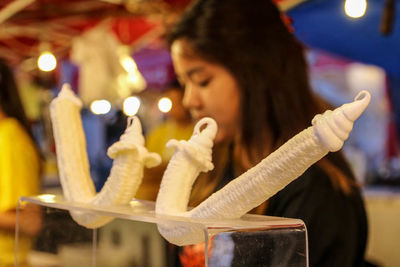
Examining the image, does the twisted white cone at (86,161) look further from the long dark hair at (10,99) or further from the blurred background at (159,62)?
the long dark hair at (10,99)

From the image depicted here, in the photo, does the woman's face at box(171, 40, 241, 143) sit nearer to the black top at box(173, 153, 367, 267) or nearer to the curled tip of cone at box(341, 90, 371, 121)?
the black top at box(173, 153, 367, 267)

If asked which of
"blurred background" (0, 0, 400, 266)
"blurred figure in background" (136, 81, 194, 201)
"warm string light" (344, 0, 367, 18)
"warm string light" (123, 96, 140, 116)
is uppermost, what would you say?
"blurred background" (0, 0, 400, 266)

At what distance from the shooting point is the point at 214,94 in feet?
4.08

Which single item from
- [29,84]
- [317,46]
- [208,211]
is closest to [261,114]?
[208,211]

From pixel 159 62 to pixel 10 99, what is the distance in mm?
3520

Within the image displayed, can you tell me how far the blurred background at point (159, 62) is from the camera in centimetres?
312

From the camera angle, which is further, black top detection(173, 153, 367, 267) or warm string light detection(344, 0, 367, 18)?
warm string light detection(344, 0, 367, 18)

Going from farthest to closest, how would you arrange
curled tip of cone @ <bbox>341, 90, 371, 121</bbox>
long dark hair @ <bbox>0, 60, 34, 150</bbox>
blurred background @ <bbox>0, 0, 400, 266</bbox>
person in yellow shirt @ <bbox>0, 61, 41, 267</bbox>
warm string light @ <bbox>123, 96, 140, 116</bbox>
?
blurred background @ <bbox>0, 0, 400, 266</bbox>
long dark hair @ <bbox>0, 60, 34, 150</bbox>
person in yellow shirt @ <bbox>0, 61, 41, 267</bbox>
warm string light @ <bbox>123, 96, 140, 116</bbox>
curled tip of cone @ <bbox>341, 90, 371, 121</bbox>

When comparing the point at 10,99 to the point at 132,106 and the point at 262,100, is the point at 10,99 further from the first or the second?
the point at 262,100

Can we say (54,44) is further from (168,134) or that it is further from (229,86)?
(229,86)

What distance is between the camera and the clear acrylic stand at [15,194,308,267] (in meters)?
0.65

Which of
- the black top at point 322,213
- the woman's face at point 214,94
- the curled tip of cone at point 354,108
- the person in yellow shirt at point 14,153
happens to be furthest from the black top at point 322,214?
the person in yellow shirt at point 14,153

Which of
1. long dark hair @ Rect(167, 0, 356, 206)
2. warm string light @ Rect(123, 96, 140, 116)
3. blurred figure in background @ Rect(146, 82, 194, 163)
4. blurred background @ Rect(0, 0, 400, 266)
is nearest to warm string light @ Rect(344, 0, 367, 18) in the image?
blurred background @ Rect(0, 0, 400, 266)

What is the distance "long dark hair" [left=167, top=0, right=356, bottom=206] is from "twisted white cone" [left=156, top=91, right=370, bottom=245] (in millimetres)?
441
